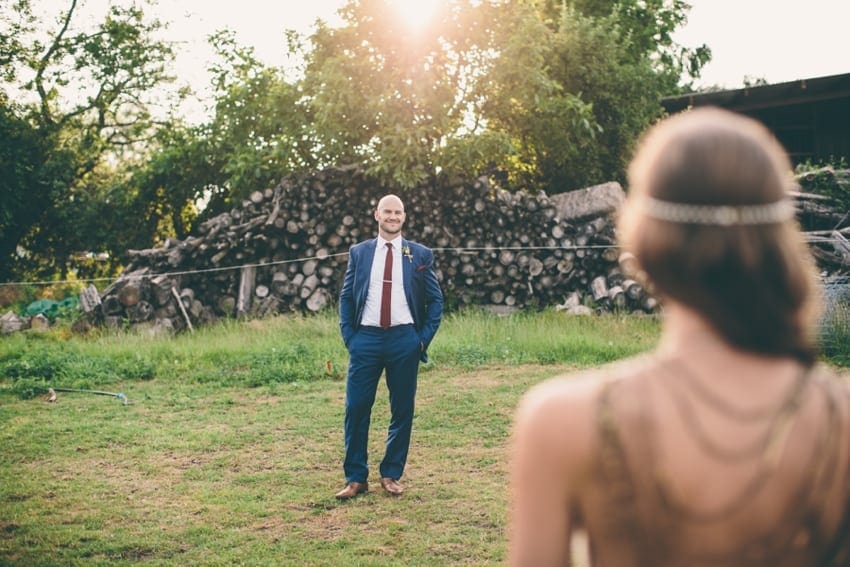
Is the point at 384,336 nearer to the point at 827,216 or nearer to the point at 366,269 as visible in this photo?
the point at 366,269

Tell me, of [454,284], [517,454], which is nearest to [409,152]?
[454,284]

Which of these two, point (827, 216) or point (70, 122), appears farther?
point (70, 122)

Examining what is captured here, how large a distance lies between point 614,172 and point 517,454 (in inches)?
699

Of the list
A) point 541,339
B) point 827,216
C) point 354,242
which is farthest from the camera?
point 354,242

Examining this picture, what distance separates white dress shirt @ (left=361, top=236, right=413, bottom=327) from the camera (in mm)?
5844

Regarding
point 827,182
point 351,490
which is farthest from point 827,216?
point 351,490

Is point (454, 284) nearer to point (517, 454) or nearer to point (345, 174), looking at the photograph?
point (345, 174)

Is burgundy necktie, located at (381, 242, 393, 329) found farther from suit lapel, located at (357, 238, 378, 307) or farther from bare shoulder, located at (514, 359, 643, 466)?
bare shoulder, located at (514, 359, 643, 466)

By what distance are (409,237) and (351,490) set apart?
856 centimetres

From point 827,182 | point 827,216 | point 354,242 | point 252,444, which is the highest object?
point 827,182

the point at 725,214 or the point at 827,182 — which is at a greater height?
the point at 827,182

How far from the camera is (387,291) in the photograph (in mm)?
5875

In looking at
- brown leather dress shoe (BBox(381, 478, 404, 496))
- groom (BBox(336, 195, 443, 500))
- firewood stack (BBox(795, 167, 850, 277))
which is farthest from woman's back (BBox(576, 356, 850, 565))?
firewood stack (BBox(795, 167, 850, 277))

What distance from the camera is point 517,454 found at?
1.32 meters
